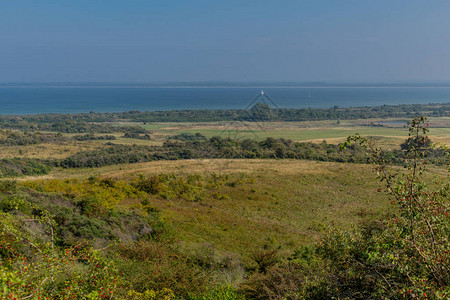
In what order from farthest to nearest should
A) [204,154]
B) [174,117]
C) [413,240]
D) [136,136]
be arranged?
1. [174,117]
2. [136,136]
3. [204,154]
4. [413,240]

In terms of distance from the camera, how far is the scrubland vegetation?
186 inches

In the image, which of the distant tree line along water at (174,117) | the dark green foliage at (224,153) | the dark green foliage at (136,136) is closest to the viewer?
the dark green foliage at (224,153)

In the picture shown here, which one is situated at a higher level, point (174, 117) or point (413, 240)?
point (413, 240)

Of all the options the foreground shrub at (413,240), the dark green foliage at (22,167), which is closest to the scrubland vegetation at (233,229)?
the foreground shrub at (413,240)

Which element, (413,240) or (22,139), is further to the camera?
(22,139)

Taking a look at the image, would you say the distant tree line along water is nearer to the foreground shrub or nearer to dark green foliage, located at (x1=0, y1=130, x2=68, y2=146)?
dark green foliage, located at (x1=0, y1=130, x2=68, y2=146)

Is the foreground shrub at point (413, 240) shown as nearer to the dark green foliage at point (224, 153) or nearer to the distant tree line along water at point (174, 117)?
the dark green foliage at point (224, 153)

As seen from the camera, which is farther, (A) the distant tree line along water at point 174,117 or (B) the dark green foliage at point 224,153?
(A) the distant tree line along water at point 174,117

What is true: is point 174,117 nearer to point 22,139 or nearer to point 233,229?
point 22,139

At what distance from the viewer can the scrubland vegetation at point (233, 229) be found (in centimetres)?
473

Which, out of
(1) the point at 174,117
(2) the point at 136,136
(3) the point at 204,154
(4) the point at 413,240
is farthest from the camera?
(1) the point at 174,117

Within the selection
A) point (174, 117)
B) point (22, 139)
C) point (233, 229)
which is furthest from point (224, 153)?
point (174, 117)

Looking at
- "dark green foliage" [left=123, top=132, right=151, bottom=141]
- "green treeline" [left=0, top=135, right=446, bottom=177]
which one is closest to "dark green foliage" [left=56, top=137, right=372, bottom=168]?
"green treeline" [left=0, top=135, right=446, bottom=177]

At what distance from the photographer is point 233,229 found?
1552 cm
